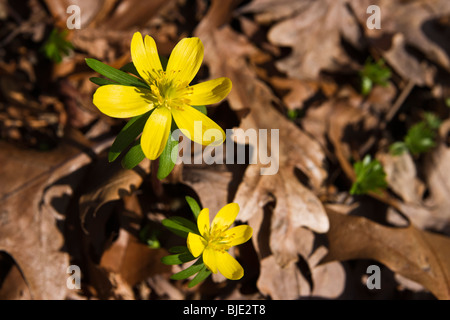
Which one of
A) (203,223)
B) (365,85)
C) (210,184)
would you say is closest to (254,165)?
(210,184)

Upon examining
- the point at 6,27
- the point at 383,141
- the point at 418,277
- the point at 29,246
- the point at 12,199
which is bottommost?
the point at 418,277

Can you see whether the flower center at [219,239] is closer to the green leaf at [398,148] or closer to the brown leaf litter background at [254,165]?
the brown leaf litter background at [254,165]

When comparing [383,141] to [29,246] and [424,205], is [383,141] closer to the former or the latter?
[424,205]

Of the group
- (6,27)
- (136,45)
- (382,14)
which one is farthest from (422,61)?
(6,27)

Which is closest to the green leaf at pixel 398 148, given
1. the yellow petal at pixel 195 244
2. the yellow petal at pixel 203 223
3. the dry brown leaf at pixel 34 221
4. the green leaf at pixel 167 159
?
the yellow petal at pixel 203 223

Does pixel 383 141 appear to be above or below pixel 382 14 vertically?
below

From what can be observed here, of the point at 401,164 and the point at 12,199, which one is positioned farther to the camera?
the point at 401,164

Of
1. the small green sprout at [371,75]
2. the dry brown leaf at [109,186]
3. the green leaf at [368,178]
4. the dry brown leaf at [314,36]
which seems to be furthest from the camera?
the small green sprout at [371,75]

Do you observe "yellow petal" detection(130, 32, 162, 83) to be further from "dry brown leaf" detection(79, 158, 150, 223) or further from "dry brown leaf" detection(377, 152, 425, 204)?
"dry brown leaf" detection(377, 152, 425, 204)
